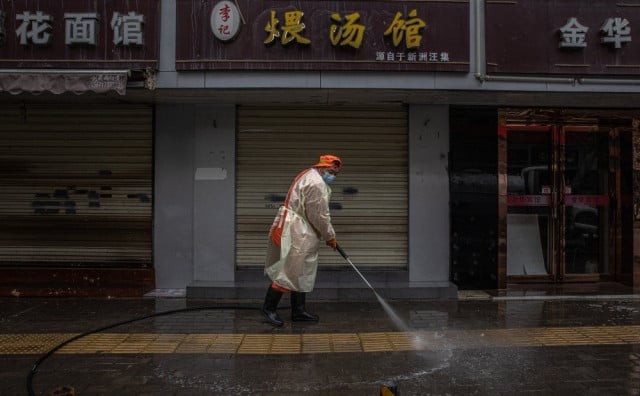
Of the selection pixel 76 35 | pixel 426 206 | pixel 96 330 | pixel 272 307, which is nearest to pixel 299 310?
pixel 272 307

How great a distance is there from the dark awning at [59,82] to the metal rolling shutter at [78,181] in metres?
1.36

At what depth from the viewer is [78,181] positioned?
845 centimetres

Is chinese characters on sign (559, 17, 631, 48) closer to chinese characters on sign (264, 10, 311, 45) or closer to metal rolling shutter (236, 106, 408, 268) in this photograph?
metal rolling shutter (236, 106, 408, 268)

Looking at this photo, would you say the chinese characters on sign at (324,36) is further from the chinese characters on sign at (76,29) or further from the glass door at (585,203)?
the glass door at (585,203)

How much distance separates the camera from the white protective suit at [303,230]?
6.13m

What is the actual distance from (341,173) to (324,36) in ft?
7.04

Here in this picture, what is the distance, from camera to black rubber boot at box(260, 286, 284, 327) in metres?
6.39

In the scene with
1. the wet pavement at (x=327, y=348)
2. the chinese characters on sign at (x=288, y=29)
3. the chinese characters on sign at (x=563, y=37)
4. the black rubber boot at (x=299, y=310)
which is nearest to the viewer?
the wet pavement at (x=327, y=348)

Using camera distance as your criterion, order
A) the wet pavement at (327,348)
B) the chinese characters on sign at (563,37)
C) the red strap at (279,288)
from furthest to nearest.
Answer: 1. the chinese characters on sign at (563,37)
2. the red strap at (279,288)
3. the wet pavement at (327,348)

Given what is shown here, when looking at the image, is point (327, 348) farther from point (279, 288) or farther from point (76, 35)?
point (76, 35)

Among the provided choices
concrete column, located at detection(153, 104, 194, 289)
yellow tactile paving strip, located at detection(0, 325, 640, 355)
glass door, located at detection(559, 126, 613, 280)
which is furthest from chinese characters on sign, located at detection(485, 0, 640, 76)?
concrete column, located at detection(153, 104, 194, 289)

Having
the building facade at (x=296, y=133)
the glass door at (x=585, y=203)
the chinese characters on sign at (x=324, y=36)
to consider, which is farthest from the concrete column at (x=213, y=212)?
the glass door at (x=585, y=203)

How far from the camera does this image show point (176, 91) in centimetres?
756

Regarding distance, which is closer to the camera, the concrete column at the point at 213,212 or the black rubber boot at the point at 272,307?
the black rubber boot at the point at 272,307
